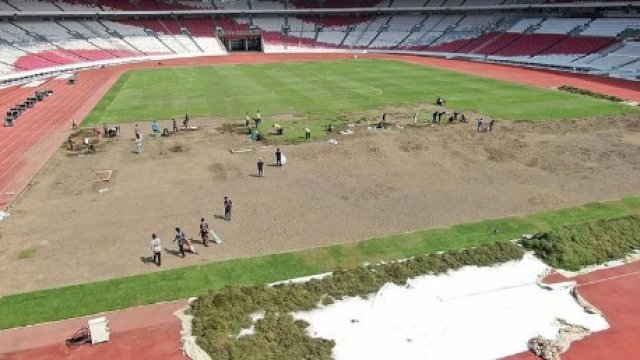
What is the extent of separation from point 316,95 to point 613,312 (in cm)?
3624

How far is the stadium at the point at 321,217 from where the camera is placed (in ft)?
50.3

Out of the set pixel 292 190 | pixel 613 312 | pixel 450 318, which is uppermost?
pixel 292 190

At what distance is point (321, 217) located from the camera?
75.6ft

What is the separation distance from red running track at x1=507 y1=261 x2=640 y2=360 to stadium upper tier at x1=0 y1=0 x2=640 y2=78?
164ft

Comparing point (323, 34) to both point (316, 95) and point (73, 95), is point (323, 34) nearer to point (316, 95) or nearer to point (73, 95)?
point (316, 95)

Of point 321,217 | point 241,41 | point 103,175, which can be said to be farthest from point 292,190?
point 241,41

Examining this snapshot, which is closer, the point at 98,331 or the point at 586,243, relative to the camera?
the point at 98,331

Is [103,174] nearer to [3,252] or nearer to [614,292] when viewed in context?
[3,252]

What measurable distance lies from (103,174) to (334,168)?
13.3 meters

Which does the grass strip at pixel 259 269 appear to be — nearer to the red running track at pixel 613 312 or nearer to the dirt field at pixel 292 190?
the dirt field at pixel 292 190

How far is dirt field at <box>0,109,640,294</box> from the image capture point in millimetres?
20453

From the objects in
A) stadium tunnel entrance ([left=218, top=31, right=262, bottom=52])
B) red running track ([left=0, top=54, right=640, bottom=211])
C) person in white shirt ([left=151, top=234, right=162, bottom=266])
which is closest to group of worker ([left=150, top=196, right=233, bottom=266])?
person in white shirt ([left=151, top=234, right=162, bottom=266])

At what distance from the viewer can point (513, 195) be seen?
2528cm

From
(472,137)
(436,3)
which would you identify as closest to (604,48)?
(436,3)
